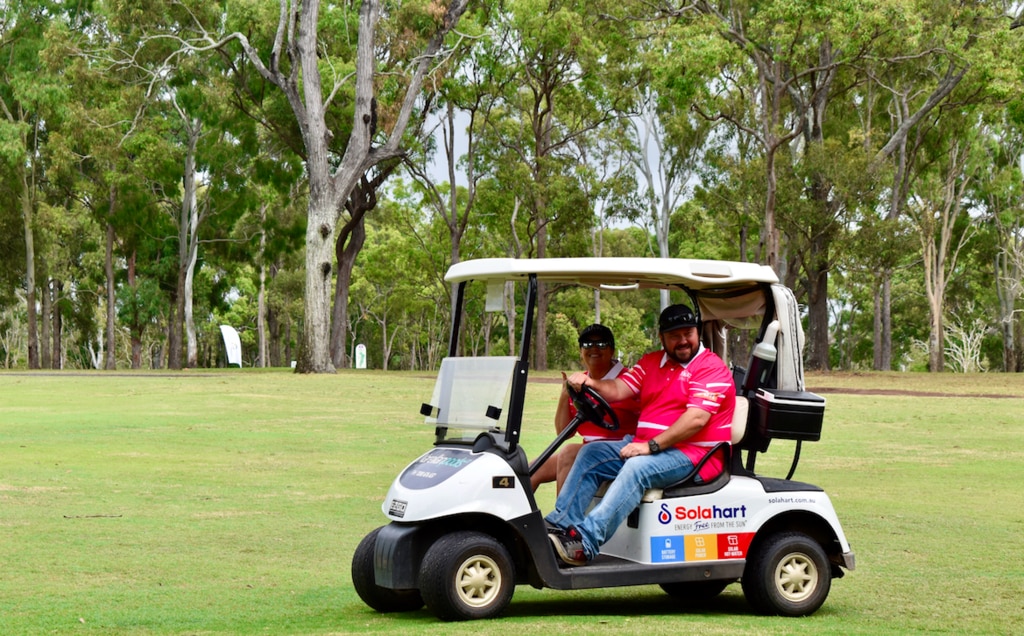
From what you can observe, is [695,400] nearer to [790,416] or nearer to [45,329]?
[790,416]

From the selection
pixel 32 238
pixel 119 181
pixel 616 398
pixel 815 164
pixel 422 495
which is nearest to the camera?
pixel 422 495

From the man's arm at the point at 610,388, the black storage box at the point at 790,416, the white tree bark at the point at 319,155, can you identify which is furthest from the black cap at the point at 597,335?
the white tree bark at the point at 319,155

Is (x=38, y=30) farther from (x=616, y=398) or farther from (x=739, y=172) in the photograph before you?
(x=616, y=398)

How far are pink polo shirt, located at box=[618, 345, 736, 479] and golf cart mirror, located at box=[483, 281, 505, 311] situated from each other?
103cm

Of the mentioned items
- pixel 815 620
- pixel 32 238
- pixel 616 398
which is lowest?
pixel 815 620

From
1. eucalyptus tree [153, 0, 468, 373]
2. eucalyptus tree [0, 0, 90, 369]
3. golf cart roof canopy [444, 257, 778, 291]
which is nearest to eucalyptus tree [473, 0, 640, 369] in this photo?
eucalyptus tree [153, 0, 468, 373]

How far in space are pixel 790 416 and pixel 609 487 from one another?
1.15 metres

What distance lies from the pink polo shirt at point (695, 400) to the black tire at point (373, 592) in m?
1.63

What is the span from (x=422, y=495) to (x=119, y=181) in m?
45.6

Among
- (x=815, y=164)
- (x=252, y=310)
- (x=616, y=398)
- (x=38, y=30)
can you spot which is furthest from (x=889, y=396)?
(x=252, y=310)

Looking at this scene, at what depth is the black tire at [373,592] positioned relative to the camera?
294 inches

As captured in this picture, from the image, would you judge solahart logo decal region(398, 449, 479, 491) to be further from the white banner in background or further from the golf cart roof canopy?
the white banner in background

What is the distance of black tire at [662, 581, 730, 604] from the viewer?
8.16 m

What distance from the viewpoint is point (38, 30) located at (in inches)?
2041
